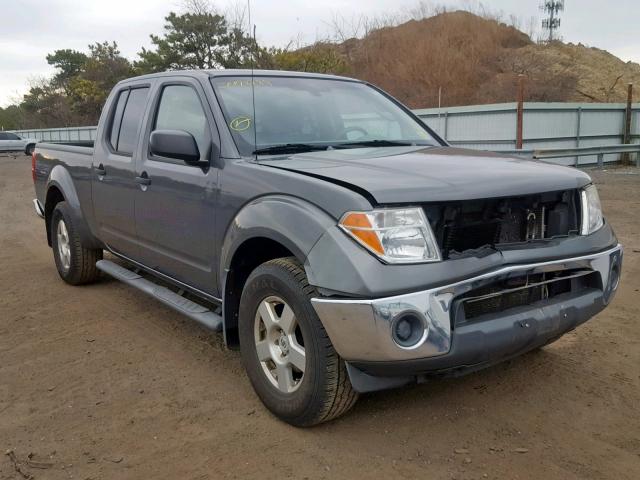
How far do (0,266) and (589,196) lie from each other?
6346mm

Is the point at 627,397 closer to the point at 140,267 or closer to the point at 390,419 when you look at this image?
the point at 390,419

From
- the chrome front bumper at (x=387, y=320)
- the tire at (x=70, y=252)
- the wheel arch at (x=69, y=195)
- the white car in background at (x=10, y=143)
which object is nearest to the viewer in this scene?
the chrome front bumper at (x=387, y=320)

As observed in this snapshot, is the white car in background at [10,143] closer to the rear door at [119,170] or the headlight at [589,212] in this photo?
the rear door at [119,170]

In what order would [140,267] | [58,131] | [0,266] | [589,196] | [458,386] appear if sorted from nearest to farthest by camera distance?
[589,196], [458,386], [140,267], [0,266], [58,131]

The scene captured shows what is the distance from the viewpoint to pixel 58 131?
135 feet

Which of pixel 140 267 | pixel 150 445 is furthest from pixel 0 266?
pixel 150 445

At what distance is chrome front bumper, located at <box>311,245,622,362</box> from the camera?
248cm

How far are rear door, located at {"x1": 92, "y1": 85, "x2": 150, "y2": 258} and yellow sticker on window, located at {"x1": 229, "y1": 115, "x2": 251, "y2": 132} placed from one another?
1.10 meters

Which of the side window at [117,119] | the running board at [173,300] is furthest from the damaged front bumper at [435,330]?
the side window at [117,119]

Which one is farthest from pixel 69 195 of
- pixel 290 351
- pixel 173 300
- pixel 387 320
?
pixel 387 320

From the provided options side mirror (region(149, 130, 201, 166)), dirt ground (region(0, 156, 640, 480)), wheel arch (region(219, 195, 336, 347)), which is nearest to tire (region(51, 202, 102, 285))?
dirt ground (region(0, 156, 640, 480))

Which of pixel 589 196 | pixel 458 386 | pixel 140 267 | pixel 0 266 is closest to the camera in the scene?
pixel 589 196

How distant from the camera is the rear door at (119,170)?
178 inches

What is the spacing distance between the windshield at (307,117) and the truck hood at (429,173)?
28cm
